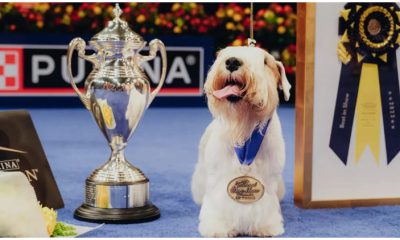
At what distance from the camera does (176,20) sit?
9.02 meters

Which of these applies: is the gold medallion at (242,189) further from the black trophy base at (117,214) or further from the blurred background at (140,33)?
the blurred background at (140,33)

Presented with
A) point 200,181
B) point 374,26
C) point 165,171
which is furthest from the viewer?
point 165,171

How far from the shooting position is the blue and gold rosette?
3484 mm

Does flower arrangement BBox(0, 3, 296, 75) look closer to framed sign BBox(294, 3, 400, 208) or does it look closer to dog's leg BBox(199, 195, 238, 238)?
framed sign BBox(294, 3, 400, 208)

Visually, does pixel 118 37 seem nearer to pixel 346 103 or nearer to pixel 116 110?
pixel 116 110

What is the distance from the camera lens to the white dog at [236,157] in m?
2.73

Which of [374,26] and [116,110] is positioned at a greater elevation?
[374,26]

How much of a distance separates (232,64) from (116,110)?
769 mm

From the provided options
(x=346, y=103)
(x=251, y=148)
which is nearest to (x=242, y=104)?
(x=251, y=148)

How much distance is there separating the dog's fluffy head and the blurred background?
5349 mm

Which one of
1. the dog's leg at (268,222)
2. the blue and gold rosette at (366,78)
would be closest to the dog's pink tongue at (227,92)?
the dog's leg at (268,222)

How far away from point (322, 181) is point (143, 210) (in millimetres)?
927

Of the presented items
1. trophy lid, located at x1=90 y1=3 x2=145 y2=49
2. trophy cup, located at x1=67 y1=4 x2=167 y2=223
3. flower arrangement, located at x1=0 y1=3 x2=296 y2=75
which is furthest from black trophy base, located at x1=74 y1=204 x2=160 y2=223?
flower arrangement, located at x1=0 y1=3 x2=296 y2=75

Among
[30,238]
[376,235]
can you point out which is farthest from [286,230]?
[30,238]
